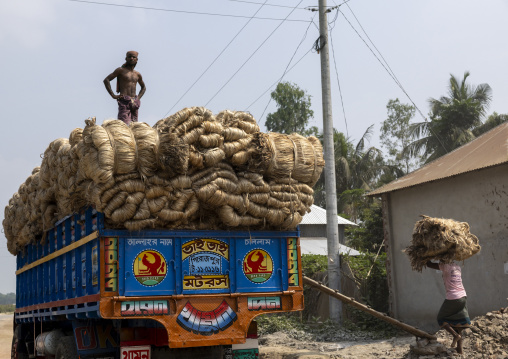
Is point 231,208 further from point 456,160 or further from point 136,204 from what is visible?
point 456,160

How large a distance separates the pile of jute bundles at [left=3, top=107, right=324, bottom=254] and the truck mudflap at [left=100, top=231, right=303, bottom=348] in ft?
0.63

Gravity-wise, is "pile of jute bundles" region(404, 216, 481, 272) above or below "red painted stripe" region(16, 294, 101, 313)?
above

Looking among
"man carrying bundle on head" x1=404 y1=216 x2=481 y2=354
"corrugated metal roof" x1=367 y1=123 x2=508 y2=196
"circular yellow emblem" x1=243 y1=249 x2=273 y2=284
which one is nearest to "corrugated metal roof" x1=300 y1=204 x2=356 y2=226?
"corrugated metal roof" x1=367 y1=123 x2=508 y2=196

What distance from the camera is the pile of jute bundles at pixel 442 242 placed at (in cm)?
821

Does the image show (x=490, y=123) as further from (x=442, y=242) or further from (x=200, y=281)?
(x=200, y=281)

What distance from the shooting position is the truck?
689cm

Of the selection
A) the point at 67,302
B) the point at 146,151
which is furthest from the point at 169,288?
the point at 67,302

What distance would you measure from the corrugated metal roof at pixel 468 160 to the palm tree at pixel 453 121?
16182 millimetres

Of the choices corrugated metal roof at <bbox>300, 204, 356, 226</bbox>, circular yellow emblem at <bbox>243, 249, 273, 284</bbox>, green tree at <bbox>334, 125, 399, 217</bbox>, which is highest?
green tree at <bbox>334, 125, 399, 217</bbox>

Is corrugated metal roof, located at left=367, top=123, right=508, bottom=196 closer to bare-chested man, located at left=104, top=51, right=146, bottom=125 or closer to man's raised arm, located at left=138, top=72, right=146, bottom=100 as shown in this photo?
man's raised arm, located at left=138, top=72, right=146, bottom=100

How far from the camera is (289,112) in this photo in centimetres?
4109

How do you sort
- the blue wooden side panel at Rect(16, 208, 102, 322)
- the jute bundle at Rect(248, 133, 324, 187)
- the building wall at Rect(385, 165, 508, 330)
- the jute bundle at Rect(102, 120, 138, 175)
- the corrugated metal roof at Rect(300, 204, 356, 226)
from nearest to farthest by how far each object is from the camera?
the jute bundle at Rect(102, 120, 138, 175), the blue wooden side panel at Rect(16, 208, 102, 322), the jute bundle at Rect(248, 133, 324, 187), the building wall at Rect(385, 165, 508, 330), the corrugated metal roof at Rect(300, 204, 356, 226)

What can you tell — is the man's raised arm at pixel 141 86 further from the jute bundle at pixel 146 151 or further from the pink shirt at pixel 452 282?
the pink shirt at pixel 452 282

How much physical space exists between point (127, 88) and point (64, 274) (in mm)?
3242
